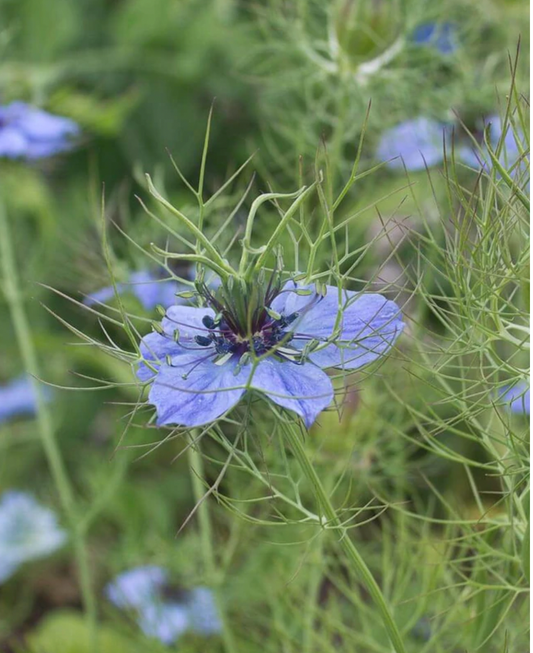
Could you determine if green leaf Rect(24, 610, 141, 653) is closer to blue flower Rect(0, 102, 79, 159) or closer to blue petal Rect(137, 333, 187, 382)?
blue flower Rect(0, 102, 79, 159)

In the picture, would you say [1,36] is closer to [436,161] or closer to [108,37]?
[436,161]

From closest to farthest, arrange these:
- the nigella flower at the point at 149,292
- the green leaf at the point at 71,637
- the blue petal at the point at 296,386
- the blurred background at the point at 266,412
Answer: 1. the blue petal at the point at 296,386
2. the blurred background at the point at 266,412
3. the nigella flower at the point at 149,292
4. the green leaf at the point at 71,637

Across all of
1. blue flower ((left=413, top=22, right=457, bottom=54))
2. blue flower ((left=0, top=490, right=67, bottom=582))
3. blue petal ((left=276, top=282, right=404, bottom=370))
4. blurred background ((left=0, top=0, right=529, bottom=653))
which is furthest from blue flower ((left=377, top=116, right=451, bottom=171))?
blue flower ((left=0, top=490, right=67, bottom=582))

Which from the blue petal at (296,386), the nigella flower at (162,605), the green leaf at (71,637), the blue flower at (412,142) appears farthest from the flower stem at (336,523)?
the green leaf at (71,637)

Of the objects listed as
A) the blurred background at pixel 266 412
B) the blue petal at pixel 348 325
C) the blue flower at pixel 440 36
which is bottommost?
the blurred background at pixel 266 412

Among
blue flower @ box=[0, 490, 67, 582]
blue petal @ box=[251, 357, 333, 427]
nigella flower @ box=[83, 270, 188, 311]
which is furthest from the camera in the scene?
blue flower @ box=[0, 490, 67, 582]

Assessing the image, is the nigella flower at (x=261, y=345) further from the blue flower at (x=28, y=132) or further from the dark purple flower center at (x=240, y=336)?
the blue flower at (x=28, y=132)
